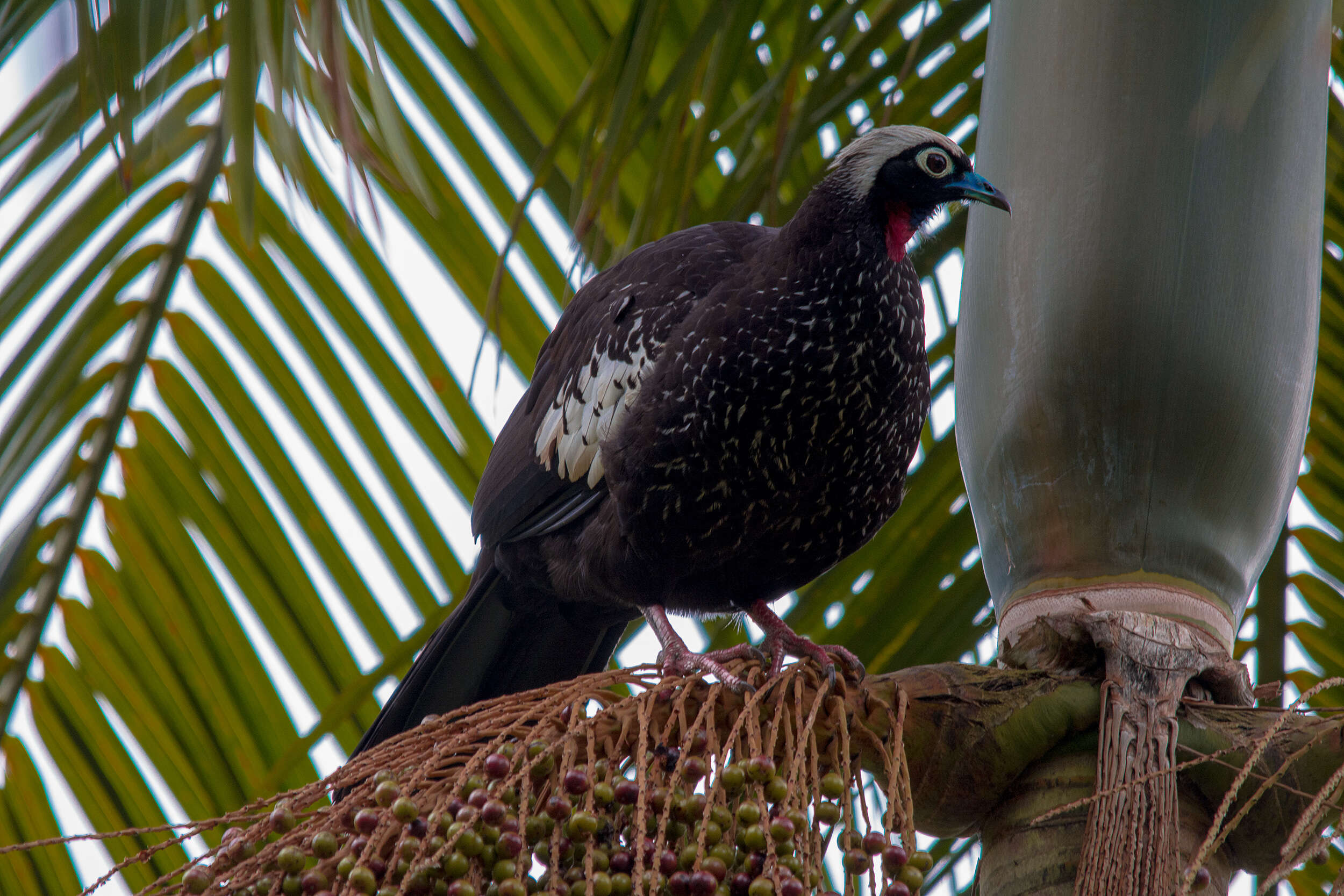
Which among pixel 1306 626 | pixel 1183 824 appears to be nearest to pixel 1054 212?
pixel 1183 824

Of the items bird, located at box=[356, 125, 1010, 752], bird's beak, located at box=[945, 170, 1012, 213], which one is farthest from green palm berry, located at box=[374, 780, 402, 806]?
bird's beak, located at box=[945, 170, 1012, 213]

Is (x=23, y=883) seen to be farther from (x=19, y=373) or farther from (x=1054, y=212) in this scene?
(x=1054, y=212)

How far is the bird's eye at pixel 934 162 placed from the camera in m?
1.94

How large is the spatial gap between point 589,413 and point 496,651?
18.2 inches

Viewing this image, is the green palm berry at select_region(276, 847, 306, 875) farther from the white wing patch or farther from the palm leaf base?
the white wing patch

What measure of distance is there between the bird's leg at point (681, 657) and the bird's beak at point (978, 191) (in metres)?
0.59

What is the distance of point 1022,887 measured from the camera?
129 centimetres

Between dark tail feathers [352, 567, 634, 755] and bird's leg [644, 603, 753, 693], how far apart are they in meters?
0.20

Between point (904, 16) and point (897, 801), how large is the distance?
1175mm

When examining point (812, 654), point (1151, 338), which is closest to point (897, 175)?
point (1151, 338)

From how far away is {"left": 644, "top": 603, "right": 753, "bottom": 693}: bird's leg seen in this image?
54.7 inches

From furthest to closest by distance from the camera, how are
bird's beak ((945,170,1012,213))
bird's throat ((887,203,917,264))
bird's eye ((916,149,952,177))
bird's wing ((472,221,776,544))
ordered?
bird's wing ((472,221,776,544)) < bird's throat ((887,203,917,264)) < bird's eye ((916,149,952,177)) < bird's beak ((945,170,1012,213))

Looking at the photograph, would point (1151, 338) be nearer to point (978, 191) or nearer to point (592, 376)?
point (978, 191)

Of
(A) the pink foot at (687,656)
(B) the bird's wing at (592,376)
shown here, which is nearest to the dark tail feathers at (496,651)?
(B) the bird's wing at (592,376)
